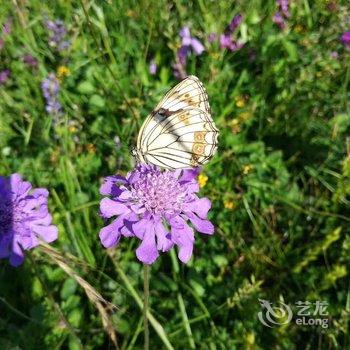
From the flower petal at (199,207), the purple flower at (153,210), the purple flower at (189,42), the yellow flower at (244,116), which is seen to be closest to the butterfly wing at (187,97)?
the purple flower at (153,210)

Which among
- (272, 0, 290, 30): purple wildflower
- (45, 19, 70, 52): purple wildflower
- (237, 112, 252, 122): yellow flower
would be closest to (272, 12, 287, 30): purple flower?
(272, 0, 290, 30): purple wildflower

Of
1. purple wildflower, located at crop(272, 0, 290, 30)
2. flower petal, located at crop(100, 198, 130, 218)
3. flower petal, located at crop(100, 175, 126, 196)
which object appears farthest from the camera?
purple wildflower, located at crop(272, 0, 290, 30)

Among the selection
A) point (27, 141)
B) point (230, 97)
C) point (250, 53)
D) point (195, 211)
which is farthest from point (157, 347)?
point (250, 53)

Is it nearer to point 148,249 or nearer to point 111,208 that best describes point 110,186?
point 111,208

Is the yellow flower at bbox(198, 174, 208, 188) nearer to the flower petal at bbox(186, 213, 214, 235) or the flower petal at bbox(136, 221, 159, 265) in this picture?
the flower petal at bbox(186, 213, 214, 235)

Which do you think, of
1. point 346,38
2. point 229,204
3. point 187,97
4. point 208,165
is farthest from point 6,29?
point 346,38

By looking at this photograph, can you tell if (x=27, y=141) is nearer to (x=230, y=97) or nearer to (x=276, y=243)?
(x=230, y=97)
